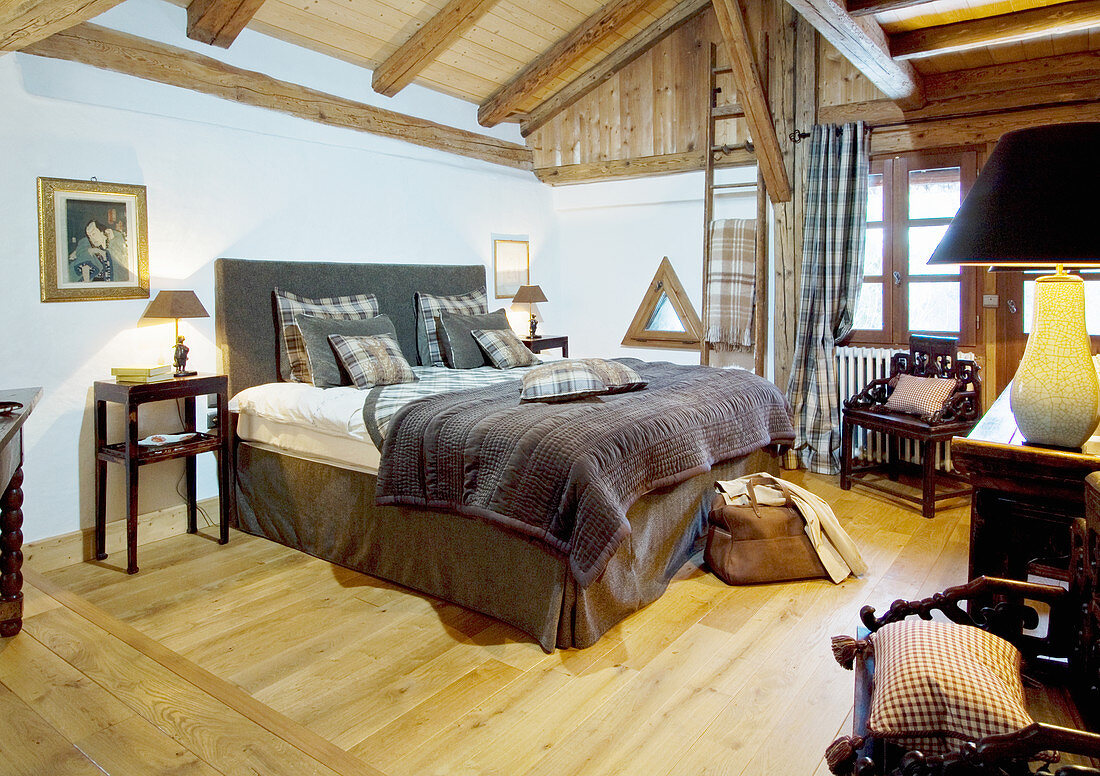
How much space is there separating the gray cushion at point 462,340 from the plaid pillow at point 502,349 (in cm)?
4

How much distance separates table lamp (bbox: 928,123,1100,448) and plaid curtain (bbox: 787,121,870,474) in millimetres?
3197

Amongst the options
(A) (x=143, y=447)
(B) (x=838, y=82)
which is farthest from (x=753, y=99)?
(A) (x=143, y=447)

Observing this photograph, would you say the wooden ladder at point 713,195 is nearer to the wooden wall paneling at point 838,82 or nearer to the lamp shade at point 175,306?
the wooden wall paneling at point 838,82

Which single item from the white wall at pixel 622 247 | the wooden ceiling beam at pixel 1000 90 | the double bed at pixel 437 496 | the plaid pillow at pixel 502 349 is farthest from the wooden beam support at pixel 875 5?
the plaid pillow at pixel 502 349

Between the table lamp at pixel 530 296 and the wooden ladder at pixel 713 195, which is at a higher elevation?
the wooden ladder at pixel 713 195

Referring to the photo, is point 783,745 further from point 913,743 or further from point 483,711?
point 913,743

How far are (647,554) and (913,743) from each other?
6.05 feet

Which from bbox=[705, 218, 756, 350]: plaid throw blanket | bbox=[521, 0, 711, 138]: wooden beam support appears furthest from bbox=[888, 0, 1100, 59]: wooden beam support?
bbox=[521, 0, 711, 138]: wooden beam support

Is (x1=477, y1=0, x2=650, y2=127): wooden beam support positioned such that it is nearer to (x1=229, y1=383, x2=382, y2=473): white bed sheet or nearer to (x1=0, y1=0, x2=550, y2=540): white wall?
(x1=0, y1=0, x2=550, y2=540): white wall

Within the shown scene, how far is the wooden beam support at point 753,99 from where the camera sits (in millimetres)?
4191

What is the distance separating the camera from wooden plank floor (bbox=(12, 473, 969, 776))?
199 centimetres

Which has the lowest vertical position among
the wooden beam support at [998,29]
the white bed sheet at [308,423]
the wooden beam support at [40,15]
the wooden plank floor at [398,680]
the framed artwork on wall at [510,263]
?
the wooden plank floor at [398,680]

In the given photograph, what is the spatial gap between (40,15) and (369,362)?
196cm

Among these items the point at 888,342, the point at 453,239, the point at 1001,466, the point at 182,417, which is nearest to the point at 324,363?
the point at 182,417
